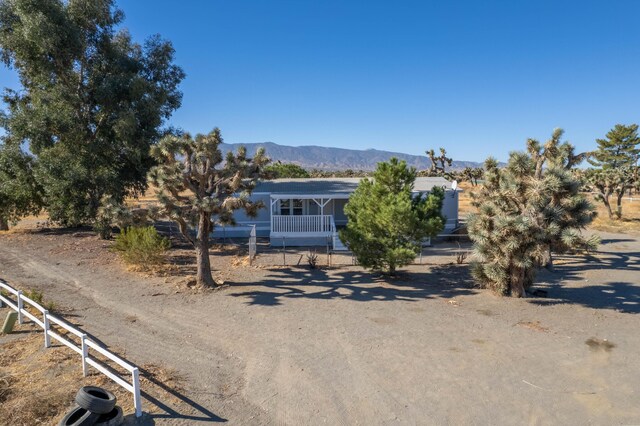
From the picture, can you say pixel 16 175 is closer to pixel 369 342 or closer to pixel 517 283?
pixel 369 342

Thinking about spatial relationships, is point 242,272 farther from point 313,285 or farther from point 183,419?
point 183,419

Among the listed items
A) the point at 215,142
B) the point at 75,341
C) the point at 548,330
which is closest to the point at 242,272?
the point at 215,142

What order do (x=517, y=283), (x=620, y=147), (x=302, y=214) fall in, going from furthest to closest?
(x=620, y=147) < (x=302, y=214) < (x=517, y=283)

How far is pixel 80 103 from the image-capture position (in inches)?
774

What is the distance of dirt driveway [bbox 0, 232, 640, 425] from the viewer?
652cm

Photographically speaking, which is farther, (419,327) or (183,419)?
(419,327)

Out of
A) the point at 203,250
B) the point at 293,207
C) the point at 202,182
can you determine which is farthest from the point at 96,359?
the point at 293,207

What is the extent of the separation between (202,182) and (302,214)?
35.8 ft

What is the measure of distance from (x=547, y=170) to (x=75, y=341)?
521 inches

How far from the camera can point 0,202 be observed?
71.5ft

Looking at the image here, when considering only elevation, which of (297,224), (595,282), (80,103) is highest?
(80,103)

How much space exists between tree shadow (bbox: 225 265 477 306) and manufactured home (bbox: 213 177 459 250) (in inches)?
177

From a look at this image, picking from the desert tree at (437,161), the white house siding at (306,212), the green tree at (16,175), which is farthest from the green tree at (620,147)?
the green tree at (16,175)

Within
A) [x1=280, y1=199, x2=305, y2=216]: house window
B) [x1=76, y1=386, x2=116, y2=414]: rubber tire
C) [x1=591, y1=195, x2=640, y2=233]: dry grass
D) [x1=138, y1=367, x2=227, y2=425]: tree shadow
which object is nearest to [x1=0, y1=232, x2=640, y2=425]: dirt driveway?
[x1=138, y1=367, x2=227, y2=425]: tree shadow
